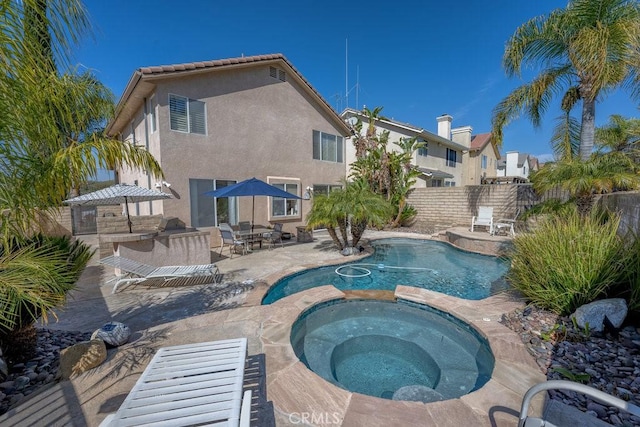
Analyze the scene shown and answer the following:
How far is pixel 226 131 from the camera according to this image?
12.0m

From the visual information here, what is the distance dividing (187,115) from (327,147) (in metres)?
8.56

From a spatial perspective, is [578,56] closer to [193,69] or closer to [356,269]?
[356,269]

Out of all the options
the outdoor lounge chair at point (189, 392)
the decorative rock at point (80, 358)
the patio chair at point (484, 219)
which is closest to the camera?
the outdoor lounge chair at point (189, 392)

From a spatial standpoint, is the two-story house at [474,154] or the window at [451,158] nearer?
the window at [451,158]

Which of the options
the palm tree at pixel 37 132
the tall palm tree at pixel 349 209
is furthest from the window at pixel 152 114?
the palm tree at pixel 37 132

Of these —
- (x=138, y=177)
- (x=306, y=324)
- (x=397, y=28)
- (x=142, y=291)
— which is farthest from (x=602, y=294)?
(x=397, y=28)

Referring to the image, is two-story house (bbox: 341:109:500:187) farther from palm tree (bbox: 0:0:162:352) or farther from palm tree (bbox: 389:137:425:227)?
palm tree (bbox: 0:0:162:352)

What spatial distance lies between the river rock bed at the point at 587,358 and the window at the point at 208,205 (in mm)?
10898

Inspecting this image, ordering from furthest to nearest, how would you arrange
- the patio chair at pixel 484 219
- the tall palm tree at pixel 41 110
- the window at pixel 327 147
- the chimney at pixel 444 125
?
the chimney at pixel 444 125, the window at pixel 327 147, the patio chair at pixel 484 219, the tall palm tree at pixel 41 110

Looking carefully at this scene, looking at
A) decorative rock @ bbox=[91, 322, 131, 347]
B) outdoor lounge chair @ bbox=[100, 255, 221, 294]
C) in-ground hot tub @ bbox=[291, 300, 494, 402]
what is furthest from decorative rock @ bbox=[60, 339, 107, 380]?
outdoor lounge chair @ bbox=[100, 255, 221, 294]

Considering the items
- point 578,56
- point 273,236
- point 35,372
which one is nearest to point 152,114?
point 273,236

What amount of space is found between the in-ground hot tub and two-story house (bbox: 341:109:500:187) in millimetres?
14948

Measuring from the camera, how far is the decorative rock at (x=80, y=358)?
328cm

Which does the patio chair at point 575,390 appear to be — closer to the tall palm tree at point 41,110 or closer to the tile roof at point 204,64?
the tall palm tree at point 41,110
